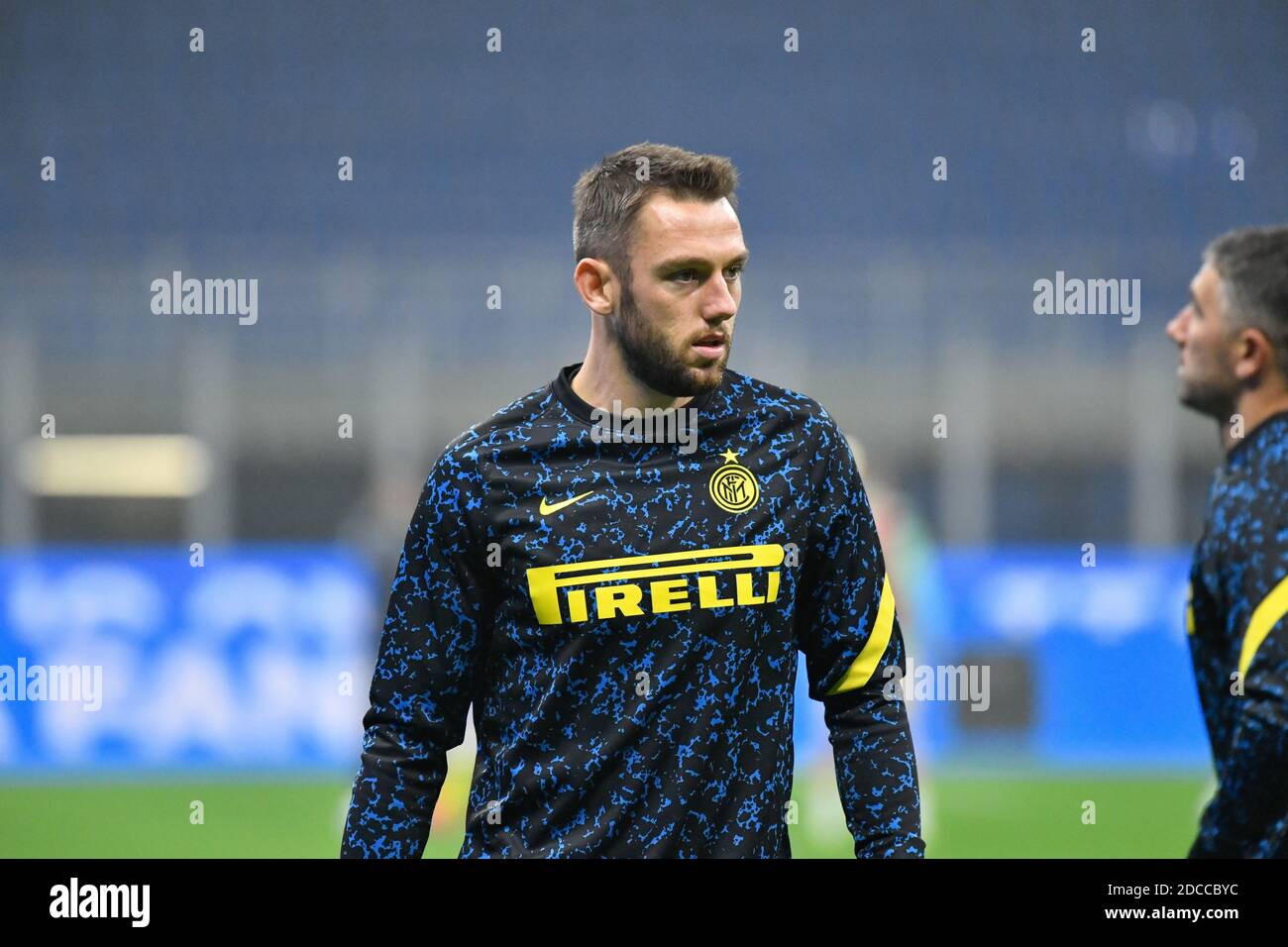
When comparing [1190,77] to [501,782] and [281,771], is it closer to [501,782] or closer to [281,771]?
Result: [281,771]

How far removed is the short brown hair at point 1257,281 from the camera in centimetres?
327

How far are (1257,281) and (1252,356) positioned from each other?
6.7 inches

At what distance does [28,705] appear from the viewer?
9.62m

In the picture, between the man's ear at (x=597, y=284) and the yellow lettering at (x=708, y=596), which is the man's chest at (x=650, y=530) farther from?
the man's ear at (x=597, y=284)

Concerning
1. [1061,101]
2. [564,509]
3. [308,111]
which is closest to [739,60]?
[1061,101]

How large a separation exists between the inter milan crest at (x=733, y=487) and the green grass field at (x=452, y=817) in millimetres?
5045

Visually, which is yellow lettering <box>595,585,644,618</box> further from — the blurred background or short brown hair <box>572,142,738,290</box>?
the blurred background

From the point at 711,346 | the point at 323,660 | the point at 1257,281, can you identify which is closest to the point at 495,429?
the point at 711,346

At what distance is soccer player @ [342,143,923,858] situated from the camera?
246 cm

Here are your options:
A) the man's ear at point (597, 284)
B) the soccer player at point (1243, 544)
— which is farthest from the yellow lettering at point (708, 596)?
the soccer player at point (1243, 544)

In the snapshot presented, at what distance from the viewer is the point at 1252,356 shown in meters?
3.27

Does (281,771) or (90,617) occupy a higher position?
(90,617)

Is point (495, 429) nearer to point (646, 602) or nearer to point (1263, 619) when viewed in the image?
point (646, 602)
